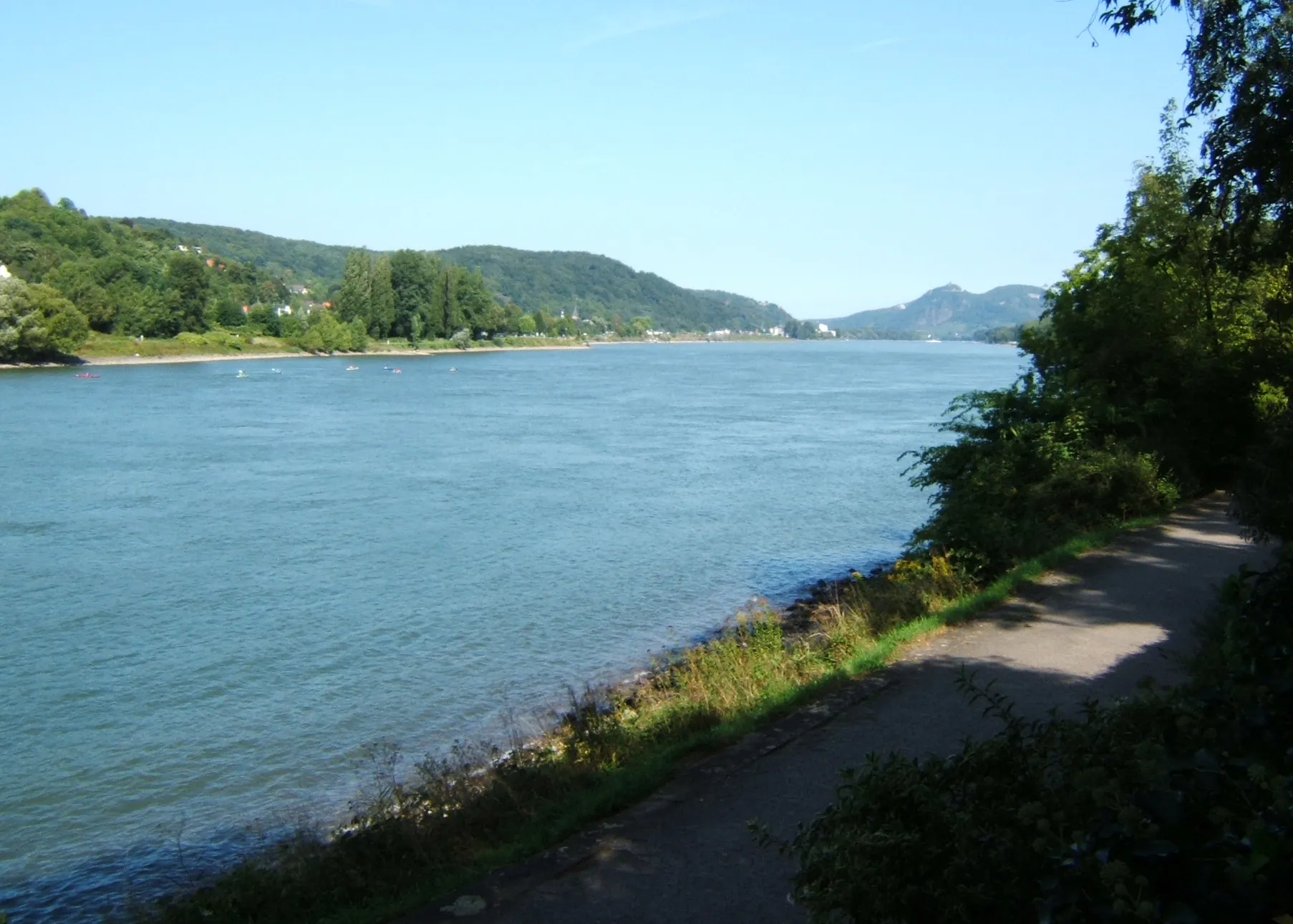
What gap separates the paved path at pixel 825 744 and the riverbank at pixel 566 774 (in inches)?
11.8

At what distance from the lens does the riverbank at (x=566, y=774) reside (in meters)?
6.78

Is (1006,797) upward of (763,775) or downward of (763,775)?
upward

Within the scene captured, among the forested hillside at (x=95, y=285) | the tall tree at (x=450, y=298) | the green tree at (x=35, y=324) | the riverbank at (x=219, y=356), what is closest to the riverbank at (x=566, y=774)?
the green tree at (x=35, y=324)

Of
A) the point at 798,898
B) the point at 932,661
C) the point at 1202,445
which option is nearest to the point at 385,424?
the point at 1202,445

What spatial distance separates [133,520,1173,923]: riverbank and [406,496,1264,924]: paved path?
0.30 metres

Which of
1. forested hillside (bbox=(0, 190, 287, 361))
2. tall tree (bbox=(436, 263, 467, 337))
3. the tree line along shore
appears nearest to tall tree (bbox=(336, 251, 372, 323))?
forested hillside (bbox=(0, 190, 287, 361))

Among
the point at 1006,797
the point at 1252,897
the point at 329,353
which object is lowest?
the point at 329,353

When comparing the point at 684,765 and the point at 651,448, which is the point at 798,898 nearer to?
the point at 684,765

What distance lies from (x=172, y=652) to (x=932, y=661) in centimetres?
1288

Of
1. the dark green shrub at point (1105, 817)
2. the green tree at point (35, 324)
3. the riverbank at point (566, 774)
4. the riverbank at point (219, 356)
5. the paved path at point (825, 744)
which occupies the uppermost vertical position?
the dark green shrub at point (1105, 817)

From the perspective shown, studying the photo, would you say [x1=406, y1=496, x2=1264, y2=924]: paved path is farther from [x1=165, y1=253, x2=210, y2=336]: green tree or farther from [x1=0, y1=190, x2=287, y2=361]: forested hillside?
[x1=165, y1=253, x2=210, y2=336]: green tree

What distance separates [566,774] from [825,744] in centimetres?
190

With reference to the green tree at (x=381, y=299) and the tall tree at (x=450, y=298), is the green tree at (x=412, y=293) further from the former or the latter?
the green tree at (x=381, y=299)

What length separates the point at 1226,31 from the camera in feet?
32.4
